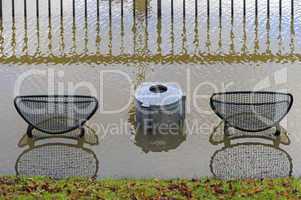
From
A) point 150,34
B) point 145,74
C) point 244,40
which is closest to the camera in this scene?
point 145,74

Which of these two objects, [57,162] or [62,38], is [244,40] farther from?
[57,162]

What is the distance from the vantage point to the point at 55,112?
885cm

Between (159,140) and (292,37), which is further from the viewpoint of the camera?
(292,37)

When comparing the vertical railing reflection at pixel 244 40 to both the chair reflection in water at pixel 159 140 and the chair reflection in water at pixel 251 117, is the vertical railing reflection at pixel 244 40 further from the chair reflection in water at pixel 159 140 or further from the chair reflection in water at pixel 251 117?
the chair reflection in water at pixel 159 140

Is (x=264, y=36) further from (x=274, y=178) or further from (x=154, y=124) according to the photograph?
(x=274, y=178)

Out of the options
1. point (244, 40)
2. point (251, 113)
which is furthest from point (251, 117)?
point (244, 40)

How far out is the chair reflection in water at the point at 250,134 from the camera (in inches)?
305

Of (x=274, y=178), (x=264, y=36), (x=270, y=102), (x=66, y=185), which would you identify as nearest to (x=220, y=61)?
(x=264, y=36)

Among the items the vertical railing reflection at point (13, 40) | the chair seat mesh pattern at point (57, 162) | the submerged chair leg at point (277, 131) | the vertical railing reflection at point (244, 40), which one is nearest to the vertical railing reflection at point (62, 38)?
the vertical railing reflection at point (13, 40)

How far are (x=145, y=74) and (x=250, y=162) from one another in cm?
339

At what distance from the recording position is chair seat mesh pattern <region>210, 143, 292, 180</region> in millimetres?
7637

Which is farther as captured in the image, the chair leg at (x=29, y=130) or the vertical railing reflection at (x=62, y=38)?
the vertical railing reflection at (x=62, y=38)

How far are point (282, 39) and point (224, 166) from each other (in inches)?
215

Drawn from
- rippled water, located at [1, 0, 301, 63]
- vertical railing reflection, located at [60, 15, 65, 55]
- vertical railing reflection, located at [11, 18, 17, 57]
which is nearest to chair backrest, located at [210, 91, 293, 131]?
rippled water, located at [1, 0, 301, 63]
